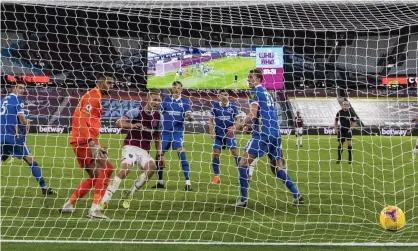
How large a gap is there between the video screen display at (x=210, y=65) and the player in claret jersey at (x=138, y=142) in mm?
5743

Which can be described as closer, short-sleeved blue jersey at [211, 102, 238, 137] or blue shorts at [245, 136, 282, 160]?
blue shorts at [245, 136, 282, 160]

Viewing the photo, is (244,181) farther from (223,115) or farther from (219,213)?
(223,115)

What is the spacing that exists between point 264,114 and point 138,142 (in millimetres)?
1733

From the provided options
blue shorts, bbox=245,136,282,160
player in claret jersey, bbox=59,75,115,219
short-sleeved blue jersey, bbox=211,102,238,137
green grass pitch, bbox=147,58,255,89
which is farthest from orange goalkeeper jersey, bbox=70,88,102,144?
green grass pitch, bbox=147,58,255,89

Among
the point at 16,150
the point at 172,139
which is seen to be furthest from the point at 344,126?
the point at 16,150

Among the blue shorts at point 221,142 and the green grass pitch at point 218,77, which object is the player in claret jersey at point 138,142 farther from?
the green grass pitch at point 218,77

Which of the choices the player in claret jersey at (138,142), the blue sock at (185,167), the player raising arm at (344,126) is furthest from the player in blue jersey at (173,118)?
the player raising arm at (344,126)

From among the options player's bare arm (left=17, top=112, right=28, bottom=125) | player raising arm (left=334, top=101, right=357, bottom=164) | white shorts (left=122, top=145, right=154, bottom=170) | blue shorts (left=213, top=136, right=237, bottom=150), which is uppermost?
player's bare arm (left=17, top=112, right=28, bottom=125)

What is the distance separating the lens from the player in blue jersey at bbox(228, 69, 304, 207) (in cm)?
817

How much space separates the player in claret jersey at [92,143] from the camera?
24.3ft

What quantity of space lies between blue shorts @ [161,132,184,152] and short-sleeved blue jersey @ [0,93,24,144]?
243 centimetres

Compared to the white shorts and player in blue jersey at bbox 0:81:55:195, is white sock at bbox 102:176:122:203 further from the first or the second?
player in blue jersey at bbox 0:81:55:195

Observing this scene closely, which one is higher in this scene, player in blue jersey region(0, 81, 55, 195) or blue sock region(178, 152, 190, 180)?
player in blue jersey region(0, 81, 55, 195)

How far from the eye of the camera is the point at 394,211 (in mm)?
6480
